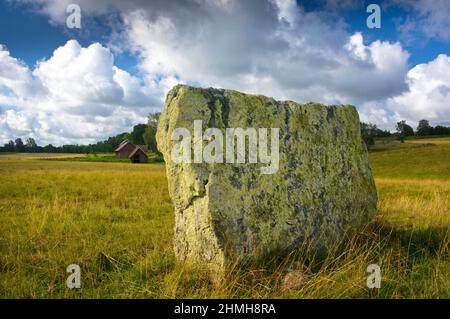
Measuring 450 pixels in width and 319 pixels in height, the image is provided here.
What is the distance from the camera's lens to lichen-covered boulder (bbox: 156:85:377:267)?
5246 mm

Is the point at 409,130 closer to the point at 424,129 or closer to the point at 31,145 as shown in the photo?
the point at 424,129

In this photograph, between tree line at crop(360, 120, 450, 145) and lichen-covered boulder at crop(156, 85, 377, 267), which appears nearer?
lichen-covered boulder at crop(156, 85, 377, 267)

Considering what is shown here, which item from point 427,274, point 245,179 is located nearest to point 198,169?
point 245,179

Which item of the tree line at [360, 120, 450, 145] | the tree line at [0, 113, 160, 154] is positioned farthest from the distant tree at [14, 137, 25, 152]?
the tree line at [360, 120, 450, 145]

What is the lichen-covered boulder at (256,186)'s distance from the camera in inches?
207

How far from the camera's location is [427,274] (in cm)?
538

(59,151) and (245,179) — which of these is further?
(59,151)

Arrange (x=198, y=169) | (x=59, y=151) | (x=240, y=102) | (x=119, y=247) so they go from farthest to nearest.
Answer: (x=59, y=151)
(x=119, y=247)
(x=240, y=102)
(x=198, y=169)

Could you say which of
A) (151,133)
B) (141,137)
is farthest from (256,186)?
(141,137)

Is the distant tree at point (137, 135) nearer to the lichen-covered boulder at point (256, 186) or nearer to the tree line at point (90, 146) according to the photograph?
the tree line at point (90, 146)

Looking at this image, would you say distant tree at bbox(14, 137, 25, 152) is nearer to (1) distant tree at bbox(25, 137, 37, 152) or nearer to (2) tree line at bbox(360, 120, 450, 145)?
(1) distant tree at bbox(25, 137, 37, 152)

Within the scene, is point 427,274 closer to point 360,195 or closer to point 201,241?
point 360,195

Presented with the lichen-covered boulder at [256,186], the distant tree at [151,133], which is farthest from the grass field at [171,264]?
the distant tree at [151,133]

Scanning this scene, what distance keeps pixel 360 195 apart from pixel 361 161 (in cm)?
74
